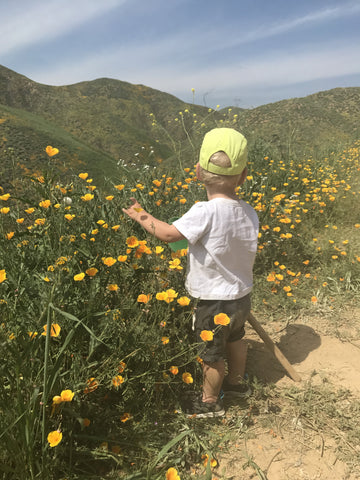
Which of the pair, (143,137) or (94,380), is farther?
(143,137)

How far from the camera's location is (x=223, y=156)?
5.39 ft

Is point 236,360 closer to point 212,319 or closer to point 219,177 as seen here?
point 212,319

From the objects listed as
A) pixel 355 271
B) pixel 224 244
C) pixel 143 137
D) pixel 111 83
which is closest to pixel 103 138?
pixel 143 137

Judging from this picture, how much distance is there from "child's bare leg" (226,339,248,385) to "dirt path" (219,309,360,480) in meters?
0.23

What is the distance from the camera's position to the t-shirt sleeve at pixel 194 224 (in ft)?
5.42

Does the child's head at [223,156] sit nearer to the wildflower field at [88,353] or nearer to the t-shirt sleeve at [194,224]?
the t-shirt sleeve at [194,224]

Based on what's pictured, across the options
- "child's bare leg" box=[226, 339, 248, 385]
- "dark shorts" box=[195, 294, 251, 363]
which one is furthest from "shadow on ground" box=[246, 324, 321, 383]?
"dark shorts" box=[195, 294, 251, 363]

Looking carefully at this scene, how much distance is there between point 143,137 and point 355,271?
8662 millimetres

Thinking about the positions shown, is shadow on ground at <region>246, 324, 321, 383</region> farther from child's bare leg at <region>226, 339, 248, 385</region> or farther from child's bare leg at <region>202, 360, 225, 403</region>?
child's bare leg at <region>202, 360, 225, 403</region>

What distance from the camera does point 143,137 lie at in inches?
420

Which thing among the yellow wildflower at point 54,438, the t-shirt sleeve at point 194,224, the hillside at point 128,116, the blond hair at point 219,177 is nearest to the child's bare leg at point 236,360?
the t-shirt sleeve at point 194,224

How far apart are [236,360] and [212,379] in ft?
0.89

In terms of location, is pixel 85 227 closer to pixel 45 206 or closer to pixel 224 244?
pixel 45 206

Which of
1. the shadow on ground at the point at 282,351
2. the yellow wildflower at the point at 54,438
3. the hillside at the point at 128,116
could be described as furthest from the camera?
the hillside at the point at 128,116
